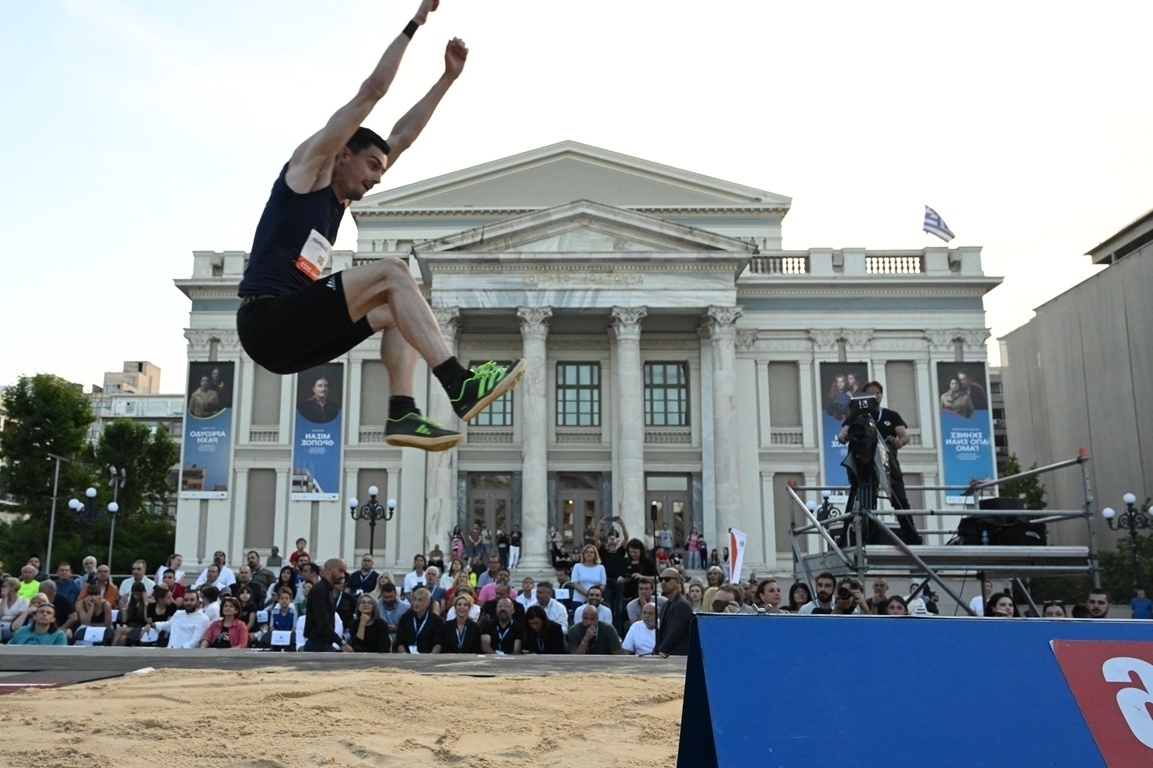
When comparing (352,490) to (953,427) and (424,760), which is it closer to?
(953,427)

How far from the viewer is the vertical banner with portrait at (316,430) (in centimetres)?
3516

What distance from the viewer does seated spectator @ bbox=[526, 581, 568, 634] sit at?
11891 mm

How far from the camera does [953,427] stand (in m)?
35.3

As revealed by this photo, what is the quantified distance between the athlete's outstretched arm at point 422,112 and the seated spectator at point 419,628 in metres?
7.20

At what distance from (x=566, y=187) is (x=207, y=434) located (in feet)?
55.5

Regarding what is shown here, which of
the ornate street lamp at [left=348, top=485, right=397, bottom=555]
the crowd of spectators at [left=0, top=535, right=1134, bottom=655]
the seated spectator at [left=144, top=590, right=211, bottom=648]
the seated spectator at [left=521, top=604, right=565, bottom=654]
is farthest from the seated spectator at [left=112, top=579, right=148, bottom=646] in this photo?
the ornate street lamp at [left=348, top=485, right=397, bottom=555]

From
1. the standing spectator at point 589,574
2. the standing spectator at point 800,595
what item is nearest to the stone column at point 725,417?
the standing spectator at point 589,574

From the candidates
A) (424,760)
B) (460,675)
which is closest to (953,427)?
(460,675)

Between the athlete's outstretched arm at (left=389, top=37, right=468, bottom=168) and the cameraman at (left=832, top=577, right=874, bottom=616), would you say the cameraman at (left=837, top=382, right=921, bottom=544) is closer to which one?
the cameraman at (left=832, top=577, right=874, bottom=616)

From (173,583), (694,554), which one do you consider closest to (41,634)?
(173,583)

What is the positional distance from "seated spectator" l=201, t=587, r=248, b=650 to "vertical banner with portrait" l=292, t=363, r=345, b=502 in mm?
23279

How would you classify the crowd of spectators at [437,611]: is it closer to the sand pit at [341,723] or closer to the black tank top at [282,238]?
the sand pit at [341,723]

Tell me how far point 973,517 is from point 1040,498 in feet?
129

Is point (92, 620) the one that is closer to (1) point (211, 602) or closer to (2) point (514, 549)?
(1) point (211, 602)
